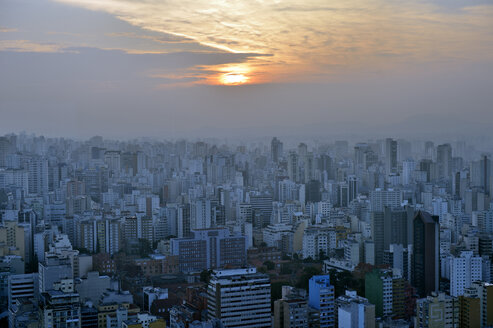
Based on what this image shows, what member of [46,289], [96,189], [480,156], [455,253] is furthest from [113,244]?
[480,156]

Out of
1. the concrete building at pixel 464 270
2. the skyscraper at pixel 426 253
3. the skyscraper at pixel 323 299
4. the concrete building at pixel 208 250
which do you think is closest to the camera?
the skyscraper at pixel 323 299

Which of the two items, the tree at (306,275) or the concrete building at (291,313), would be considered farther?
the tree at (306,275)

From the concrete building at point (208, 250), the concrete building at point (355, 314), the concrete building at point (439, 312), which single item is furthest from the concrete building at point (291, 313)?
the concrete building at point (208, 250)

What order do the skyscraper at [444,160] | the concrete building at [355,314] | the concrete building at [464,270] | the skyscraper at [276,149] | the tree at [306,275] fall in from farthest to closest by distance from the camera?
the skyscraper at [276,149] < the skyscraper at [444,160] < the concrete building at [464,270] < the tree at [306,275] < the concrete building at [355,314]

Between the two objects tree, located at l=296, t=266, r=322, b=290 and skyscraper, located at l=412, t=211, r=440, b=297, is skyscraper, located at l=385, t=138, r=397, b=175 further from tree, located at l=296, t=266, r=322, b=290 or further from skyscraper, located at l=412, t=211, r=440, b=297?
tree, located at l=296, t=266, r=322, b=290

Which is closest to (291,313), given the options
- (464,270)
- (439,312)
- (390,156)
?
(439,312)

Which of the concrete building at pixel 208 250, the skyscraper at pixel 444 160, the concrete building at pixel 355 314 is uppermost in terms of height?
the skyscraper at pixel 444 160

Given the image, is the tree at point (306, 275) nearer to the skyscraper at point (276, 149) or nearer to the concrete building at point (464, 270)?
the concrete building at point (464, 270)

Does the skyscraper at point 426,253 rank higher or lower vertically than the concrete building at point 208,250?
higher
